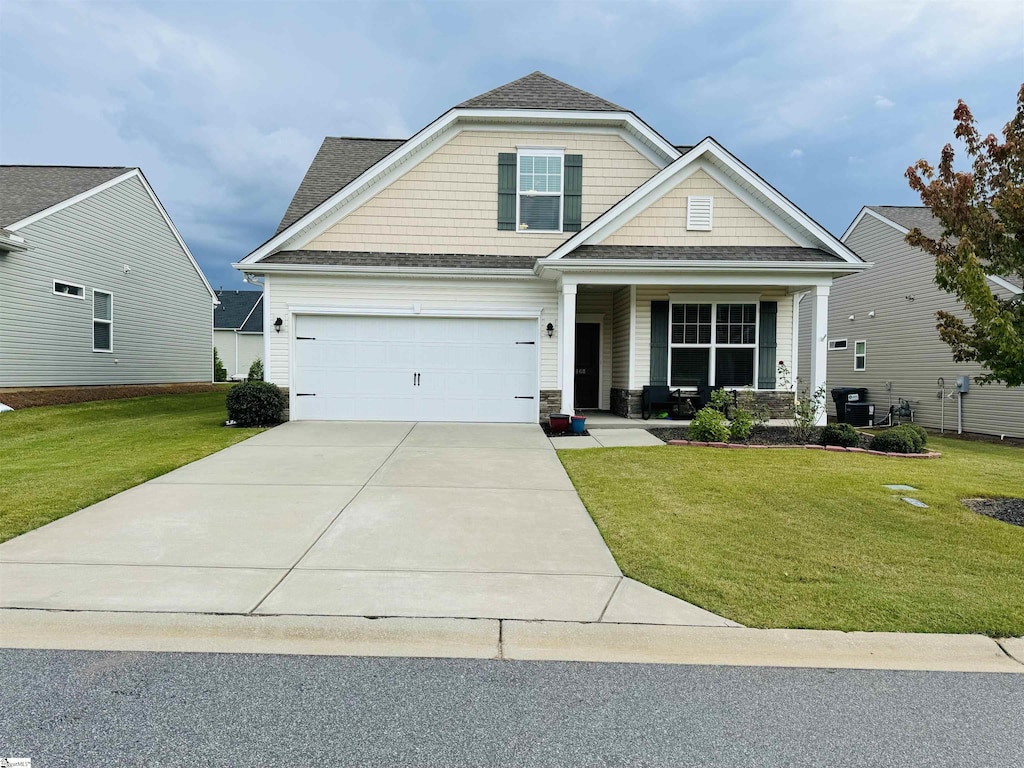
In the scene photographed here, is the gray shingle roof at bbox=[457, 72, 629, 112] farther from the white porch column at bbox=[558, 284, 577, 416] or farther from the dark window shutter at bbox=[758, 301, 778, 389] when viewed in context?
the dark window shutter at bbox=[758, 301, 778, 389]

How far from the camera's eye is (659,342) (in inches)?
485

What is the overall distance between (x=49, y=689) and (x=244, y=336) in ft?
127

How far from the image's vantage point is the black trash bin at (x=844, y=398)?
56.0 ft

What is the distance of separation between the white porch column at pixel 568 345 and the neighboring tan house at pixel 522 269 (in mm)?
36

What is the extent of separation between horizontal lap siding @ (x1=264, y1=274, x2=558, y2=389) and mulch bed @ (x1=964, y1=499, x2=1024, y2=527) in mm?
7402

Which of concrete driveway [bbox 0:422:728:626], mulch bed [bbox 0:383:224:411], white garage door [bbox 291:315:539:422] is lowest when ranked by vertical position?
concrete driveway [bbox 0:422:728:626]

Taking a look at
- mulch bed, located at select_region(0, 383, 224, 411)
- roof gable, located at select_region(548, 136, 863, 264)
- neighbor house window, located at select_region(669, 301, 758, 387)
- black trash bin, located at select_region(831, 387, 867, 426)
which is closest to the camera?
roof gable, located at select_region(548, 136, 863, 264)

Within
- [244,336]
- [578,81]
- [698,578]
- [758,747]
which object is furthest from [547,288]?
[244,336]

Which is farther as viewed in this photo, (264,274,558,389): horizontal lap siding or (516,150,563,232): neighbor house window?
(516,150,563,232): neighbor house window

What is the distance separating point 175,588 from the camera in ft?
12.3

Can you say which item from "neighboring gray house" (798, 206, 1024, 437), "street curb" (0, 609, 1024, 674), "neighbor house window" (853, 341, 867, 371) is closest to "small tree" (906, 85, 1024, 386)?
"street curb" (0, 609, 1024, 674)

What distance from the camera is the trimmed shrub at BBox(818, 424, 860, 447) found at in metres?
9.63

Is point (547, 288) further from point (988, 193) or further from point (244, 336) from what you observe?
point (244, 336)

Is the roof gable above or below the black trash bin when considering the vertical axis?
above
